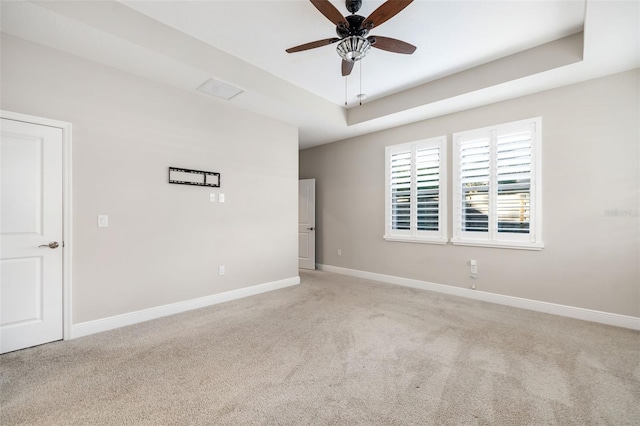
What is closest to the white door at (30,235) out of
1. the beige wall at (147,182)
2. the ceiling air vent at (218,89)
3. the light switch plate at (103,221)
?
the beige wall at (147,182)

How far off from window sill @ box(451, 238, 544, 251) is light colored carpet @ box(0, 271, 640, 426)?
2.79ft

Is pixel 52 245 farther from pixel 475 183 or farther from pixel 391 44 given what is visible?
pixel 475 183

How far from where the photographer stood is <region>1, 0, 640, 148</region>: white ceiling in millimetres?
2525

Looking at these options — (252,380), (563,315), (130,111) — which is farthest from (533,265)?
(130,111)

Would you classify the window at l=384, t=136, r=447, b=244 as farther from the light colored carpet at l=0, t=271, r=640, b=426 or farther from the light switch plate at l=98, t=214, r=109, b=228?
the light switch plate at l=98, t=214, r=109, b=228

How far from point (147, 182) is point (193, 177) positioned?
55 centimetres

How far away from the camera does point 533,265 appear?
377cm

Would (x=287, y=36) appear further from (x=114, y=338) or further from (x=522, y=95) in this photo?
(x=114, y=338)

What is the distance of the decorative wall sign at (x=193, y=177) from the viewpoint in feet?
11.8

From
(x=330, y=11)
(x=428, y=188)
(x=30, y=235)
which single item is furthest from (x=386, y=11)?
(x=30, y=235)

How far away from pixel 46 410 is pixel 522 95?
5.56 metres

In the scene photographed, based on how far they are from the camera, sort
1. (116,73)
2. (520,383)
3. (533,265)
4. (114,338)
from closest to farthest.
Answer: (520,383) → (114,338) → (116,73) → (533,265)

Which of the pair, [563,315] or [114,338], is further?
[563,315]

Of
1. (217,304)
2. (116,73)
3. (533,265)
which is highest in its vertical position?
(116,73)
